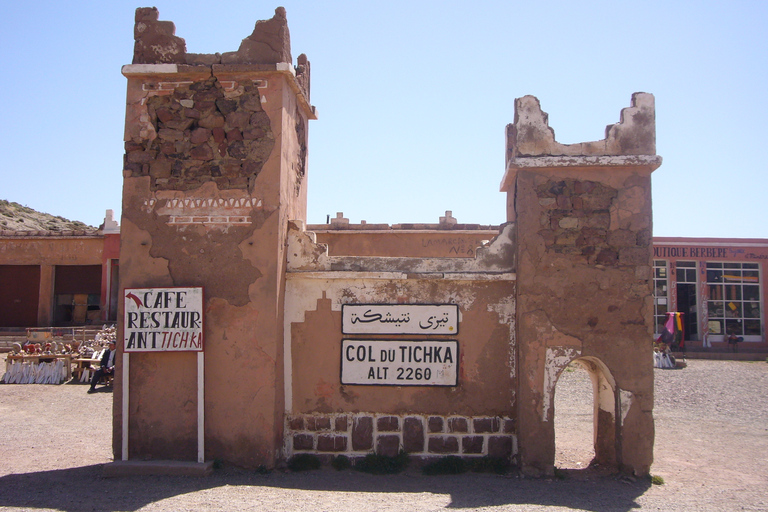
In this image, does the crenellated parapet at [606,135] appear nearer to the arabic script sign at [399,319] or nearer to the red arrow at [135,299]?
the arabic script sign at [399,319]

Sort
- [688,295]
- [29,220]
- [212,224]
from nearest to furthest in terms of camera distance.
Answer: [212,224] < [688,295] < [29,220]

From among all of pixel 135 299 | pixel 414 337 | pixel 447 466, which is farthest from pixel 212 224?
pixel 447 466

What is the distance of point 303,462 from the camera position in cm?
758

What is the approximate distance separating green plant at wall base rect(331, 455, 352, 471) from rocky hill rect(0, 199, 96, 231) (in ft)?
106

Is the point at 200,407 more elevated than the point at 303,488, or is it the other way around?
the point at 200,407

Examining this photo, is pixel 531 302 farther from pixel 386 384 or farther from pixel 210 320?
pixel 210 320

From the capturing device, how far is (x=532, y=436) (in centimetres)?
730

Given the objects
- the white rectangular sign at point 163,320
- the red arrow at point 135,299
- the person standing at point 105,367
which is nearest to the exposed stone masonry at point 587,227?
the white rectangular sign at point 163,320

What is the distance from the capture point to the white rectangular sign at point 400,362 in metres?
7.64

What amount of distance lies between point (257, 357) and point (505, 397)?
10.5ft

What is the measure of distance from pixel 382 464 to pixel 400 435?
0.43 metres

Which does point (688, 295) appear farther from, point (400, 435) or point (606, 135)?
point (400, 435)

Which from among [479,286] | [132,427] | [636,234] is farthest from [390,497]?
[636,234]

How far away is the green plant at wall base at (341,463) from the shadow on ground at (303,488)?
100 millimetres
